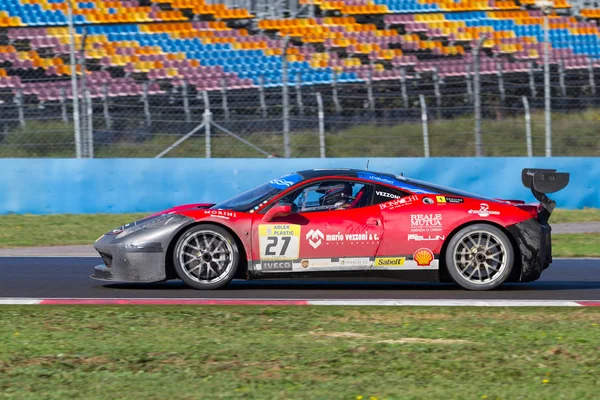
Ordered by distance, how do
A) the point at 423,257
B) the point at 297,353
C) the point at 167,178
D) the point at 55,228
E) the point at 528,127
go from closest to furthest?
the point at 297,353 → the point at 423,257 → the point at 55,228 → the point at 167,178 → the point at 528,127

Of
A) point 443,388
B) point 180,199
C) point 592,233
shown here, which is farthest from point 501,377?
point 180,199

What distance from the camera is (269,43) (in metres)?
23.9

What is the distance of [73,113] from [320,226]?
8.81 meters

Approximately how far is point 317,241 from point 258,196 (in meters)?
0.73

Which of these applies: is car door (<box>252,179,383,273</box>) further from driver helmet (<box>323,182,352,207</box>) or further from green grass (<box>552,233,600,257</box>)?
green grass (<box>552,233,600,257</box>)

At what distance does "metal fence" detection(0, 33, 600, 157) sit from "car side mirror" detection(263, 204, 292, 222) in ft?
26.9

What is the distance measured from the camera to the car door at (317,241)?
832 centimetres

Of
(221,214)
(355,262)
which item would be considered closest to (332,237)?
(355,262)

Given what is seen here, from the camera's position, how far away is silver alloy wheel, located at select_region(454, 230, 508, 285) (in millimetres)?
8375

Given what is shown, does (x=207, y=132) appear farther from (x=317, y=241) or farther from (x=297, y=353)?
(x=297, y=353)

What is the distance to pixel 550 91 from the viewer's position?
54.6 feet

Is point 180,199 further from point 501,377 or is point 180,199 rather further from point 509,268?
point 501,377

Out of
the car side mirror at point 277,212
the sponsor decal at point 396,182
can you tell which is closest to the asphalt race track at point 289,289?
the car side mirror at point 277,212

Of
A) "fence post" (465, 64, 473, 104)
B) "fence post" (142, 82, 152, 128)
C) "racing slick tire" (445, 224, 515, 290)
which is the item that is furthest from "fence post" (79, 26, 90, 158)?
"racing slick tire" (445, 224, 515, 290)
